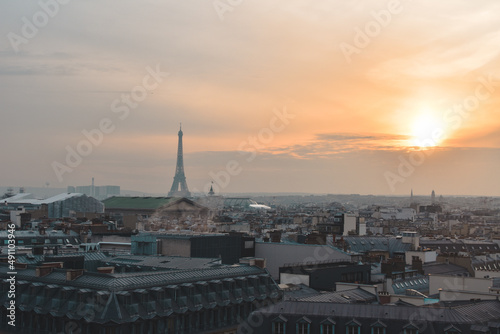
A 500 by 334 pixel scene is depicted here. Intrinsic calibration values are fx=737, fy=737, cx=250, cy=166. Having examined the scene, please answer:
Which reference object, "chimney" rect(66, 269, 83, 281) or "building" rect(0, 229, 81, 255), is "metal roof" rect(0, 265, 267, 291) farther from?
"building" rect(0, 229, 81, 255)

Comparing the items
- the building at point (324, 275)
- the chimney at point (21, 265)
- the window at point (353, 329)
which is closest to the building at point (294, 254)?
the building at point (324, 275)

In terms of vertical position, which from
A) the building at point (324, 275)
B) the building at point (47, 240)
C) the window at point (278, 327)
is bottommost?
the window at point (278, 327)

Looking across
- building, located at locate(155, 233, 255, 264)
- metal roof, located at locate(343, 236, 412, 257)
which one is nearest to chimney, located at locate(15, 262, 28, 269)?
building, located at locate(155, 233, 255, 264)

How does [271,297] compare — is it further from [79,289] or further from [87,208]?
[87,208]

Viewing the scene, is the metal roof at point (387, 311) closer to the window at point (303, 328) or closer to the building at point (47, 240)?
the window at point (303, 328)

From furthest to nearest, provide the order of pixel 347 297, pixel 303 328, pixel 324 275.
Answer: pixel 324 275
pixel 347 297
pixel 303 328

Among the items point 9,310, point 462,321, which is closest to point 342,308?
point 462,321

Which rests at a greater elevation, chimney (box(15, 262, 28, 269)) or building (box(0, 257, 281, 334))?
chimney (box(15, 262, 28, 269))

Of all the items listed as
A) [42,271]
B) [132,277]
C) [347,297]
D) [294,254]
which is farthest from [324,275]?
[42,271]

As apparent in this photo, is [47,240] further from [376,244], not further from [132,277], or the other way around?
[132,277]
